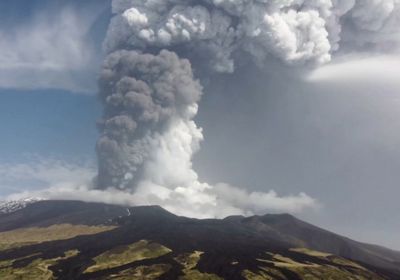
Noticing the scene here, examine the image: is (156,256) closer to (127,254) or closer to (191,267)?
(127,254)

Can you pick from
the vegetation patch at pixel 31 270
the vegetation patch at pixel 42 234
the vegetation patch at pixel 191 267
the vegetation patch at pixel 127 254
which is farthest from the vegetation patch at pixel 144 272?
the vegetation patch at pixel 42 234

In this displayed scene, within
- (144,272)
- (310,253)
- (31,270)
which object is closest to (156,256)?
(144,272)

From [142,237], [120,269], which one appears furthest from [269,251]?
[120,269]

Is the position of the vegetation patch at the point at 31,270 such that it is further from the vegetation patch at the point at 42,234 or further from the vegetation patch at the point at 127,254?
the vegetation patch at the point at 42,234

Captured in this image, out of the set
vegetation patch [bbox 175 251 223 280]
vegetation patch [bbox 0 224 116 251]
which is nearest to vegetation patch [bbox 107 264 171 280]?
vegetation patch [bbox 175 251 223 280]

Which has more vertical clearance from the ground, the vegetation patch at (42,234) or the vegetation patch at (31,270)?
the vegetation patch at (42,234)

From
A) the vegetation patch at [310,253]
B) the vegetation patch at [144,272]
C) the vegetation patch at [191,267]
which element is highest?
the vegetation patch at [310,253]
